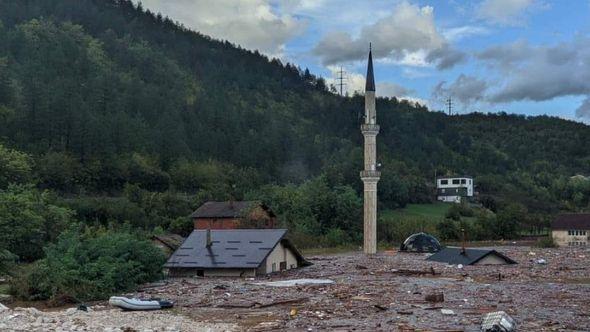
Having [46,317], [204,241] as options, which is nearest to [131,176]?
[204,241]

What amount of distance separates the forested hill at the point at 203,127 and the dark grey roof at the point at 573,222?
22662 mm

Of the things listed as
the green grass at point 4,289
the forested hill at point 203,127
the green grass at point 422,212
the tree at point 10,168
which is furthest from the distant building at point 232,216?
the green grass at point 422,212

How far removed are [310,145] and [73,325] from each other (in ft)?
326

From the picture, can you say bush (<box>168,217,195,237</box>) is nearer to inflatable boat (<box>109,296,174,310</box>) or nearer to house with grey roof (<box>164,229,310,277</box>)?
house with grey roof (<box>164,229,310,277</box>)

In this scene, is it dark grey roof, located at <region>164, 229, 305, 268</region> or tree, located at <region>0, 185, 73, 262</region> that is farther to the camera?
tree, located at <region>0, 185, 73, 262</region>

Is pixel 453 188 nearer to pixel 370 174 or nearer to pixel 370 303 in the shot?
pixel 370 174

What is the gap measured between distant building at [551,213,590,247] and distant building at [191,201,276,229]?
28.7m

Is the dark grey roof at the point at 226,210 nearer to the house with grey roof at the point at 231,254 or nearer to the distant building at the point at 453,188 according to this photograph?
the house with grey roof at the point at 231,254

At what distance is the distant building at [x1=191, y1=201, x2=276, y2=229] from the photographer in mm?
55500

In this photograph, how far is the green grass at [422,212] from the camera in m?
86.4

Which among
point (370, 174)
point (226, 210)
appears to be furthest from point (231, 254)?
point (370, 174)

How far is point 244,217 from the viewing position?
181 feet

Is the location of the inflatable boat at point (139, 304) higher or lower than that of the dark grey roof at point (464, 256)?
lower

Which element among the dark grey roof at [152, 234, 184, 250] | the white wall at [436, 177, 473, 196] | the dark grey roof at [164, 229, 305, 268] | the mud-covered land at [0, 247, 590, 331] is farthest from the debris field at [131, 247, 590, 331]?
the white wall at [436, 177, 473, 196]
